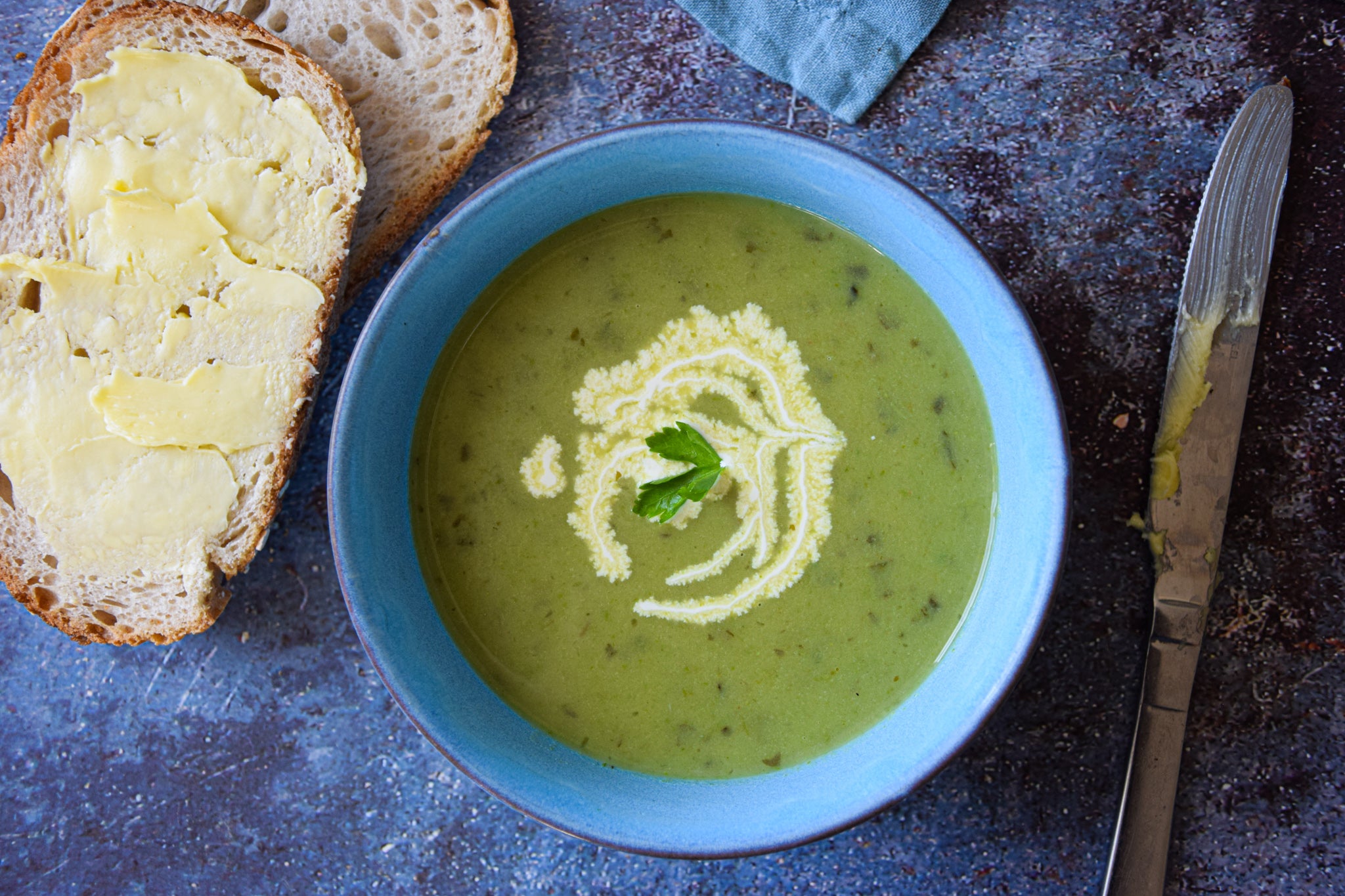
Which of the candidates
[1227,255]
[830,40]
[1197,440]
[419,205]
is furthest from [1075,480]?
[419,205]

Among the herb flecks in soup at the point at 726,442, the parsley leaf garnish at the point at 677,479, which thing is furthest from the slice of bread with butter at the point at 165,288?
the parsley leaf garnish at the point at 677,479

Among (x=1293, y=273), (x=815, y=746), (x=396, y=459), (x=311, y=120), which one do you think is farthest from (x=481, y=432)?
(x=1293, y=273)

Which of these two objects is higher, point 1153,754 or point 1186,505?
point 1186,505

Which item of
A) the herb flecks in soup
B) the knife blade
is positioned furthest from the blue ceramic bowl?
the knife blade

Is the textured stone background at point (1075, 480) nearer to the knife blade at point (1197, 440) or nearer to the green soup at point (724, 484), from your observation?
the knife blade at point (1197, 440)

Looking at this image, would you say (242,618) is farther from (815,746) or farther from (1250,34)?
(1250,34)

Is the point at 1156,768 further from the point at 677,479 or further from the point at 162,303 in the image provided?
the point at 162,303

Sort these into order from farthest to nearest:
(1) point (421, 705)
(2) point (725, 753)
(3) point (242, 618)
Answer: (3) point (242, 618)
(2) point (725, 753)
(1) point (421, 705)
